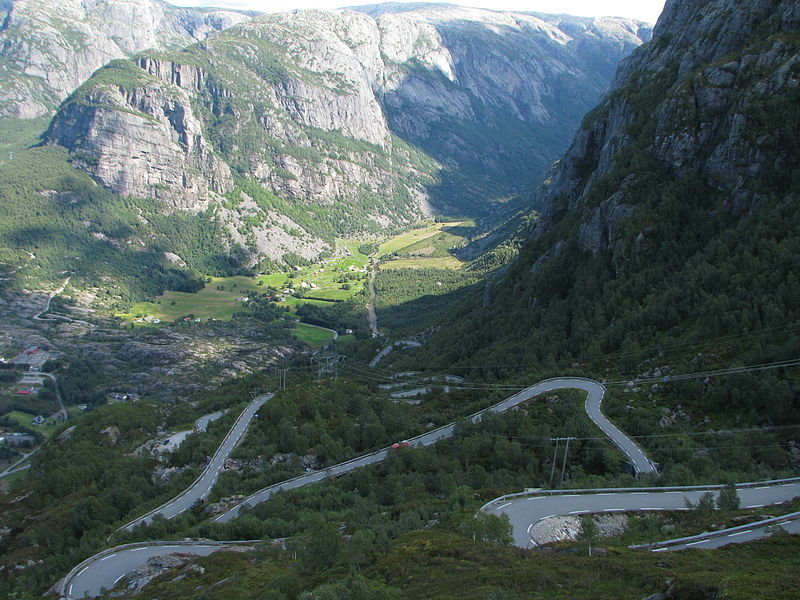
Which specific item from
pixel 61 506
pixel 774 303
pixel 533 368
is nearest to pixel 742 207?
pixel 774 303

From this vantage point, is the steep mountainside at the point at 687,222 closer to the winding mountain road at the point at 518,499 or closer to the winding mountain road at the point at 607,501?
the winding mountain road at the point at 518,499

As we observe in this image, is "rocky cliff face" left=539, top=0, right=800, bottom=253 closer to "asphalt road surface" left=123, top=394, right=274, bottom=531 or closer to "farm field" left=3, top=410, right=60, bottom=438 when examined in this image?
"asphalt road surface" left=123, top=394, right=274, bottom=531

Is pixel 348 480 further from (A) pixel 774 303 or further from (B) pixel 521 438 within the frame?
(A) pixel 774 303

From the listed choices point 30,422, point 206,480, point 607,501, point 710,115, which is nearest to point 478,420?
point 607,501

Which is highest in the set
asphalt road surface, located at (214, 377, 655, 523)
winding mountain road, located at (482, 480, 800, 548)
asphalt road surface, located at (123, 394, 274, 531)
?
winding mountain road, located at (482, 480, 800, 548)

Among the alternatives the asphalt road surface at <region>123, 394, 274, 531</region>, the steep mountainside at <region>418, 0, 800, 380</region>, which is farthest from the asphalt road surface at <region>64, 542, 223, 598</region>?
the steep mountainside at <region>418, 0, 800, 380</region>

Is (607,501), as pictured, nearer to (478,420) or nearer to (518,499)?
(518,499)
